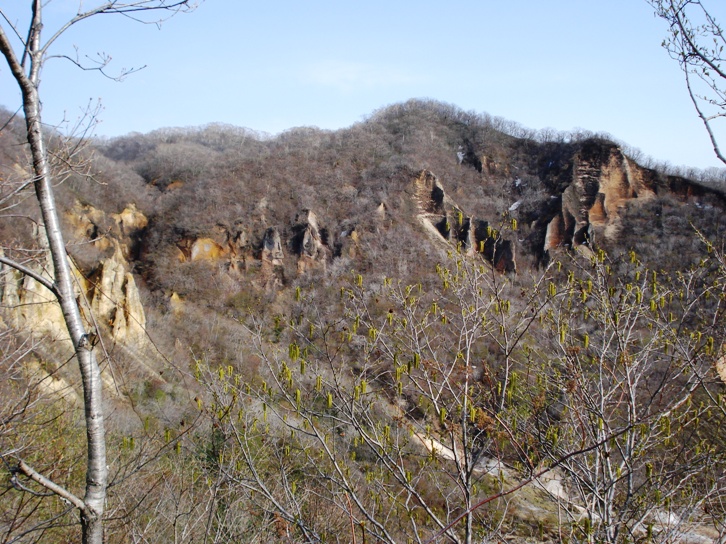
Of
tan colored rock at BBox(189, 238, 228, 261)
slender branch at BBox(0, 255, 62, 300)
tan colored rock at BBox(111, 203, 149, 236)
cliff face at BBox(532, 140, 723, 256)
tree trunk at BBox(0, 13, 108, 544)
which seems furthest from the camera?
cliff face at BBox(532, 140, 723, 256)

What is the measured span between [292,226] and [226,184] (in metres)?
7.06

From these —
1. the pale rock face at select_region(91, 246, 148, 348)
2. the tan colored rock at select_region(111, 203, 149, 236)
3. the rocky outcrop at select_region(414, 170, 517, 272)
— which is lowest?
the pale rock face at select_region(91, 246, 148, 348)

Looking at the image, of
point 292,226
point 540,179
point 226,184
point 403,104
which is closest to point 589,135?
point 540,179

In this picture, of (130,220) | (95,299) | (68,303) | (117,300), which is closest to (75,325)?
(68,303)

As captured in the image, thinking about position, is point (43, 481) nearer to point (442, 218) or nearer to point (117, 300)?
point (117, 300)

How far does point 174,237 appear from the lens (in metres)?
30.3

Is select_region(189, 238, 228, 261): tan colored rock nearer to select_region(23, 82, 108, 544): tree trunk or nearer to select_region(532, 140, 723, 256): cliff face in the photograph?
select_region(532, 140, 723, 256): cliff face

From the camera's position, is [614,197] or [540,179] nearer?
[614,197]

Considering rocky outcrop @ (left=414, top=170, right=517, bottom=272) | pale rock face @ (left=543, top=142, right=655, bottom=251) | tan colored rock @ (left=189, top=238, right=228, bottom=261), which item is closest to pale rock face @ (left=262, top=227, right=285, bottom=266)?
tan colored rock @ (left=189, top=238, right=228, bottom=261)

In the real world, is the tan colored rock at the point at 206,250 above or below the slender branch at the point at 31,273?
below

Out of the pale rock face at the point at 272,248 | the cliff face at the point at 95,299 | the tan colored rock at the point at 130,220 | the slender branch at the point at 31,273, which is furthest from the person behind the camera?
the tan colored rock at the point at 130,220

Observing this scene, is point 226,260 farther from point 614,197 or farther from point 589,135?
point 589,135

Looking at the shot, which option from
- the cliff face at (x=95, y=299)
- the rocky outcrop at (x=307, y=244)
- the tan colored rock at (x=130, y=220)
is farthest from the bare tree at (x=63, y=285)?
the tan colored rock at (x=130, y=220)

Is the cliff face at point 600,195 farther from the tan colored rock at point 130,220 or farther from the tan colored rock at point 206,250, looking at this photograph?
the tan colored rock at point 130,220
